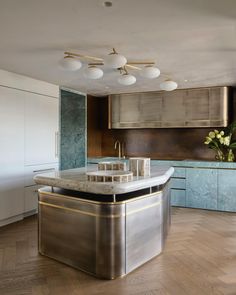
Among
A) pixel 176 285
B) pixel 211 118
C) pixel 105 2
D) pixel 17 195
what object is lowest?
pixel 176 285

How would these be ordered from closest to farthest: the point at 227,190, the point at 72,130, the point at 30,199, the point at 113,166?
the point at 113,166 → the point at 30,199 → the point at 227,190 → the point at 72,130

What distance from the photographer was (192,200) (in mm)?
5441

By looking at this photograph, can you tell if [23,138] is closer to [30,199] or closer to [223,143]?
[30,199]

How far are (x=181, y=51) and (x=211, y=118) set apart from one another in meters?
2.52

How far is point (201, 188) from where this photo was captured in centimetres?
537

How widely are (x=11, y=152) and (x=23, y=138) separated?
342 mm

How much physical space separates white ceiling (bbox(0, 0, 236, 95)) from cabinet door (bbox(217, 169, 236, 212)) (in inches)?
75.0

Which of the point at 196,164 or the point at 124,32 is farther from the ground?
the point at 124,32

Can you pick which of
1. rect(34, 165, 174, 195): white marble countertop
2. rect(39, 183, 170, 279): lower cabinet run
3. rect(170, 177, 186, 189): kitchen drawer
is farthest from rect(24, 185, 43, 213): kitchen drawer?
rect(170, 177, 186, 189): kitchen drawer

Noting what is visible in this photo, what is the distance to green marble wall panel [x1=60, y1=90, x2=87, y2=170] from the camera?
229 inches

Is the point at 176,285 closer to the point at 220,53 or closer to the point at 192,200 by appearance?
the point at 220,53

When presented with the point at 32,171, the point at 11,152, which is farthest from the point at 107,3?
the point at 32,171

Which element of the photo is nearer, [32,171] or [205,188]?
[32,171]

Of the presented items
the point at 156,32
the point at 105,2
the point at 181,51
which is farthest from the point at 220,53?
the point at 105,2
